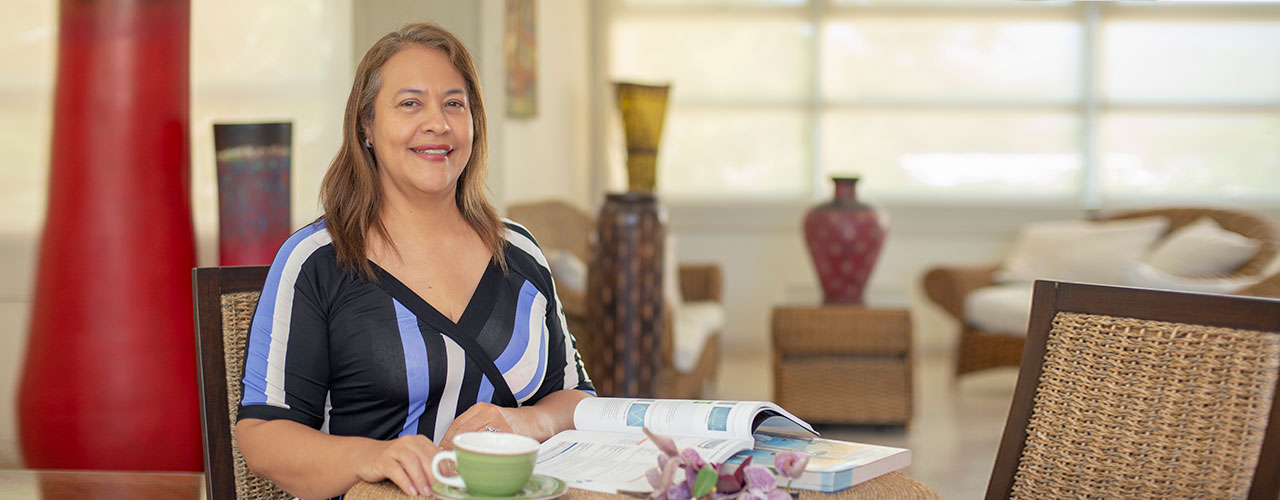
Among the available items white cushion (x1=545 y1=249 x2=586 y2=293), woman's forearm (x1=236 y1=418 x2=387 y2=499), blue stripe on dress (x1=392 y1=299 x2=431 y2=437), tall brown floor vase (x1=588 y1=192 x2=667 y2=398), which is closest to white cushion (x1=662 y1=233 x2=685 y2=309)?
tall brown floor vase (x1=588 y1=192 x2=667 y2=398)

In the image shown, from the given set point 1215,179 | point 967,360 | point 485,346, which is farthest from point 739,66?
point 485,346

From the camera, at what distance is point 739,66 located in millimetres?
6355

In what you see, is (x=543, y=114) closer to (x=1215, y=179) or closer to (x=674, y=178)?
(x=674, y=178)

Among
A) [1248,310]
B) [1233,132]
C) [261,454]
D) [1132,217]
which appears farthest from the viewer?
[1233,132]

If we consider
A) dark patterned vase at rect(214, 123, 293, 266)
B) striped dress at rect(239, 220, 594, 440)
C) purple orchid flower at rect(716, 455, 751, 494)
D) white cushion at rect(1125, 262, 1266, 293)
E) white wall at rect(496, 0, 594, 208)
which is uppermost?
white wall at rect(496, 0, 594, 208)

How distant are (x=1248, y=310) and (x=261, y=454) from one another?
115cm

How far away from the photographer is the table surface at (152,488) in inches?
46.1

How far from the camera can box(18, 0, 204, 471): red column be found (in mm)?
2732

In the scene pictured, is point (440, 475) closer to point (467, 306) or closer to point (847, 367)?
point (467, 306)

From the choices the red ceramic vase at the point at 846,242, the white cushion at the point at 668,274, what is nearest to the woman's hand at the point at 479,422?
the white cushion at the point at 668,274

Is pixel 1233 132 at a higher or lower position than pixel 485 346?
higher

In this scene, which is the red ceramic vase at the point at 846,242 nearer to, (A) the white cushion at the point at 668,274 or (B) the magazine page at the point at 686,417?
(A) the white cushion at the point at 668,274

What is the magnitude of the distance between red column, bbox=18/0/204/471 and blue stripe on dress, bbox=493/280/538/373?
155cm

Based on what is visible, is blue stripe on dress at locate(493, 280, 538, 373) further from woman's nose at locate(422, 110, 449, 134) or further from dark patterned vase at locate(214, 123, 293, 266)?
dark patterned vase at locate(214, 123, 293, 266)
